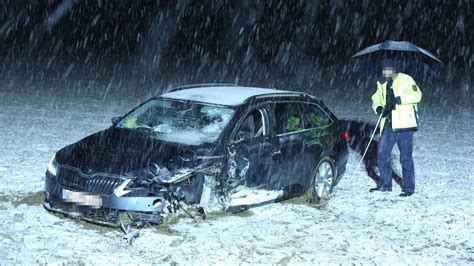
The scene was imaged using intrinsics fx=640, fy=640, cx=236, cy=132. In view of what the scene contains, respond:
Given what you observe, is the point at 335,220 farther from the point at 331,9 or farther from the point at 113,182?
the point at 331,9

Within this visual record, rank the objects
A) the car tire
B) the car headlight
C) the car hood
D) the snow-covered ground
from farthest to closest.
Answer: the car tire
the car headlight
the car hood
the snow-covered ground

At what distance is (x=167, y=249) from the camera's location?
567cm

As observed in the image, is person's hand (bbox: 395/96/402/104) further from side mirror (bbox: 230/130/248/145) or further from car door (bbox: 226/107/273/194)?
side mirror (bbox: 230/130/248/145)

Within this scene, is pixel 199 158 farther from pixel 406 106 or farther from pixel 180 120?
pixel 406 106

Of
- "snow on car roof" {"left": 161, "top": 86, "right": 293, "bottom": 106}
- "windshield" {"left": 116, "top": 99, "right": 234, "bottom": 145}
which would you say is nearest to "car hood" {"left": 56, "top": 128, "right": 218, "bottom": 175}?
"windshield" {"left": 116, "top": 99, "right": 234, "bottom": 145}

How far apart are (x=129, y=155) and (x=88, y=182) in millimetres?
501

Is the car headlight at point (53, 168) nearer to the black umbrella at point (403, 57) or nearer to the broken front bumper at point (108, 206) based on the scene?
the broken front bumper at point (108, 206)

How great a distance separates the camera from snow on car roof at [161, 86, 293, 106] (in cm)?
699

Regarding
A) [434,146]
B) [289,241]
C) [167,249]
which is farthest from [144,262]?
[434,146]

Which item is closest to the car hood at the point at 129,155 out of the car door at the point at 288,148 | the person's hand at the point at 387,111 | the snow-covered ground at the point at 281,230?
the snow-covered ground at the point at 281,230

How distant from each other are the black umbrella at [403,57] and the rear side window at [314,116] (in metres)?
0.94

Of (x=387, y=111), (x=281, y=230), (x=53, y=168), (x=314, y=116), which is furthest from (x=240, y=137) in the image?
(x=387, y=111)

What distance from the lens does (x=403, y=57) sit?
320 inches

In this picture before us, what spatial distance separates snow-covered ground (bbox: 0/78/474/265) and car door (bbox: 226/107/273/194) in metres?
0.46
